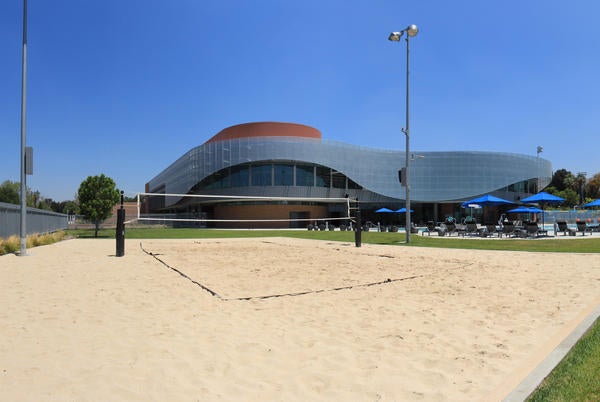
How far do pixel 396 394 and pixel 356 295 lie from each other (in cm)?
390

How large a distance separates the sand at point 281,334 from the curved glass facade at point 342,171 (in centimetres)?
4434

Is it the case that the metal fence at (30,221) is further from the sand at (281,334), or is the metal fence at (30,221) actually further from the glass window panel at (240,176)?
the glass window panel at (240,176)

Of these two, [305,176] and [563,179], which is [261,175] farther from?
[563,179]

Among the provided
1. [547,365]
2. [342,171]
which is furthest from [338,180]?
[547,365]

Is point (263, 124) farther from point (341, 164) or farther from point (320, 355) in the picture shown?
point (320, 355)

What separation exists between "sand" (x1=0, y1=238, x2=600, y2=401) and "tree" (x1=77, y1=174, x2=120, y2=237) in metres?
25.7

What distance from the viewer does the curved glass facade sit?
5322 centimetres

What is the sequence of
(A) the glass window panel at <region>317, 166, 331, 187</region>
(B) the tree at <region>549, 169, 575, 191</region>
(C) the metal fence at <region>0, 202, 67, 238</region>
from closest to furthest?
(C) the metal fence at <region>0, 202, 67, 238</region>, (A) the glass window panel at <region>317, 166, 331, 187</region>, (B) the tree at <region>549, 169, 575, 191</region>

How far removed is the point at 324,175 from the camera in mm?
55719

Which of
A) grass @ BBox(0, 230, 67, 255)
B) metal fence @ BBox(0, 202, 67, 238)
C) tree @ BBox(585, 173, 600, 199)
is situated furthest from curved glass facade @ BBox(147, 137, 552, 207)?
tree @ BBox(585, 173, 600, 199)

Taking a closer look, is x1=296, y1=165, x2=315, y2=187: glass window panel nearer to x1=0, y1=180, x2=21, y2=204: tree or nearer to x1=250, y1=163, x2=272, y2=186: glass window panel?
x1=250, y1=163, x2=272, y2=186: glass window panel

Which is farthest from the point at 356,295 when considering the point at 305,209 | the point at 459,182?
the point at 459,182

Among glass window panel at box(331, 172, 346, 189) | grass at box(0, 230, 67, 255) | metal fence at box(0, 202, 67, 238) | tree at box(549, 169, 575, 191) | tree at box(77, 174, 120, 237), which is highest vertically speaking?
tree at box(549, 169, 575, 191)

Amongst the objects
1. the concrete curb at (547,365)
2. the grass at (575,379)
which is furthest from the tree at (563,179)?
the grass at (575,379)
